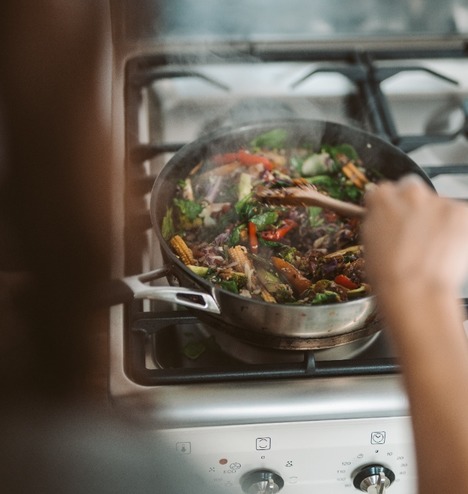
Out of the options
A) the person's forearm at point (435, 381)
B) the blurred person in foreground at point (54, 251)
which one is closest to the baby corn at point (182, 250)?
the blurred person in foreground at point (54, 251)

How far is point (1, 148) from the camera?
95 centimetres

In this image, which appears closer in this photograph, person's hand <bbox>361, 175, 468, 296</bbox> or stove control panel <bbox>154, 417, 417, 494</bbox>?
person's hand <bbox>361, 175, 468, 296</bbox>

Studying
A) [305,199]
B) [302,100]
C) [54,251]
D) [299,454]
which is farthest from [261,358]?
[302,100]

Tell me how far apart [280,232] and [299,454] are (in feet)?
1.00

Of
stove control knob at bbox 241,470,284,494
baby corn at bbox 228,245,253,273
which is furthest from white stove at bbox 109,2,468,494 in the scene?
baby corn at bbox 228,245,253,273

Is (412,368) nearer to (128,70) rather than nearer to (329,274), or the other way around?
(329,274)

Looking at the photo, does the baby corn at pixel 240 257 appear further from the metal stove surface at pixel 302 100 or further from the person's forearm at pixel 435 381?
the person's forearm at pixel 435 381

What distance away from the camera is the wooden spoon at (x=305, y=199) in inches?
34.5

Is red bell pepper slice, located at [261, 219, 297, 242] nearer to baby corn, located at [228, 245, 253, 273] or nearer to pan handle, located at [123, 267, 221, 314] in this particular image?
baby corn, located at [228, 245, 253, 273]

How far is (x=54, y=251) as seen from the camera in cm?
100

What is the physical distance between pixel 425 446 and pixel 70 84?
76cm

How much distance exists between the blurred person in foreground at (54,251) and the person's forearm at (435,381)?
0.36 meters

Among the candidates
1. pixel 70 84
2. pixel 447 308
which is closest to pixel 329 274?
pixel 447 308

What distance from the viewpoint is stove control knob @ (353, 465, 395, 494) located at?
2.56 ft
